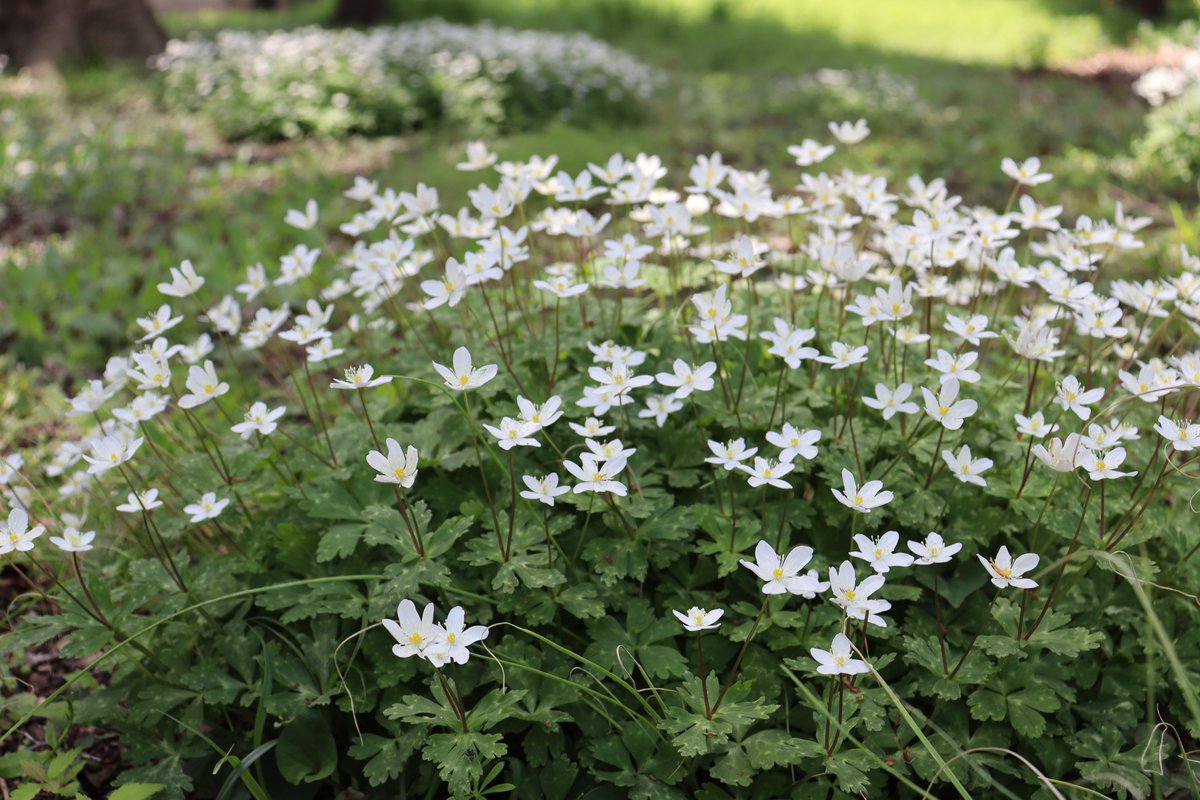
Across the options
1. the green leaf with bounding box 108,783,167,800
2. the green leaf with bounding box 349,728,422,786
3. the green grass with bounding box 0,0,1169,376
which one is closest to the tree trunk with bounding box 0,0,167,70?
the green grass with bounding box 0,0,1169,376

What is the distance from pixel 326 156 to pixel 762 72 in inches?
226

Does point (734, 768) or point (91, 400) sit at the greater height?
point (91, 400)

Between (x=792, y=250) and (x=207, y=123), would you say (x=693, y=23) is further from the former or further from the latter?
(x=792, y=250)

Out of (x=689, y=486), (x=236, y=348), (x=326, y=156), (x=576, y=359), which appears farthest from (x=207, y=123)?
(x=689, y=486)

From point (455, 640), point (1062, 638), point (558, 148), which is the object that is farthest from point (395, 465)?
point (558, 148)

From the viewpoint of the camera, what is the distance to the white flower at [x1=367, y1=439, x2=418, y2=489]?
175 centimetres

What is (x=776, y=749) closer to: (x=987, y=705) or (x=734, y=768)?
(x=734, y=768)

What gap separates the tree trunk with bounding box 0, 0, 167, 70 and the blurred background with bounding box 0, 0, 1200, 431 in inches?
1.0

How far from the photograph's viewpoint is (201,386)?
7.36ft

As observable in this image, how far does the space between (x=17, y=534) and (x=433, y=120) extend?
273 inches

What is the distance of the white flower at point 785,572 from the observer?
1.65 metres

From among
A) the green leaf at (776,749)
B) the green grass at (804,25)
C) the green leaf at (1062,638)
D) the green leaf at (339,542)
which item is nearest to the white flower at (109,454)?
the green leaf at (339,542)

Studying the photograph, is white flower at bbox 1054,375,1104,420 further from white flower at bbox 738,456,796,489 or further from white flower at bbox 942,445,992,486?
white flower at bbox 738,456,796,489

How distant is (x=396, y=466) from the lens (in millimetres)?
1789
